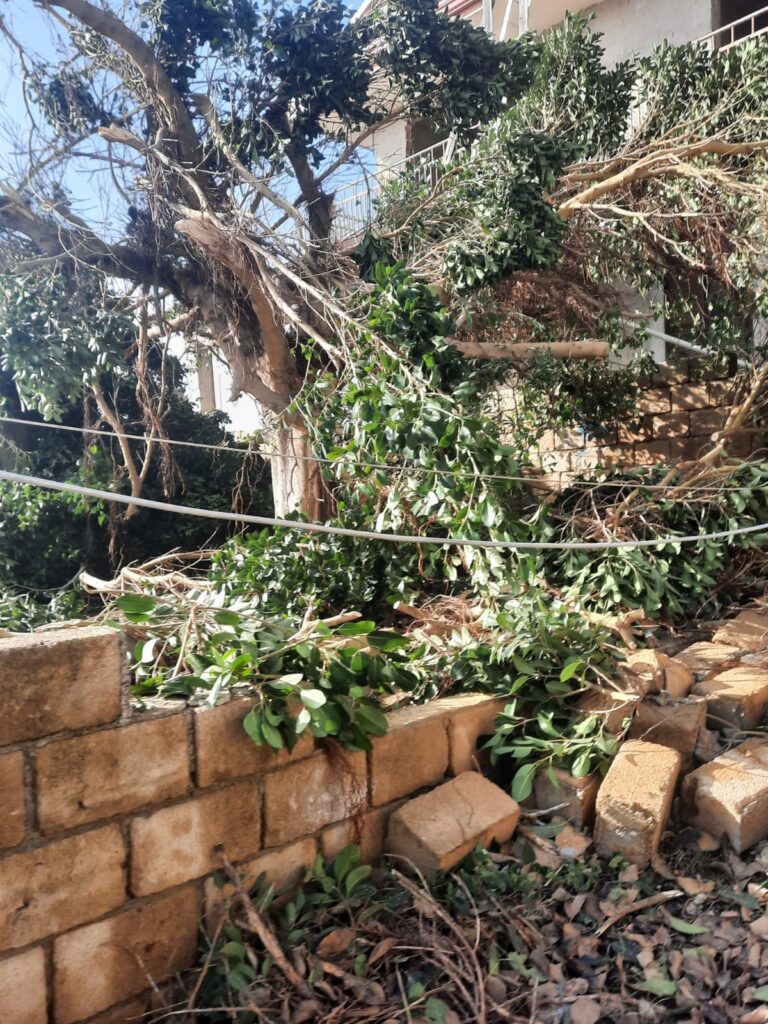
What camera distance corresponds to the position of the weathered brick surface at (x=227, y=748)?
2.13 meters

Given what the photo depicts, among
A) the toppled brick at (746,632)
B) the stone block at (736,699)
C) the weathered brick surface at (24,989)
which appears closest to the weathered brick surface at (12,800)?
the weathered brick surface at (24,989)

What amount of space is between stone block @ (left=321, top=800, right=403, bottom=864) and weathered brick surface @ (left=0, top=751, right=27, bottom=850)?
976 millimetres

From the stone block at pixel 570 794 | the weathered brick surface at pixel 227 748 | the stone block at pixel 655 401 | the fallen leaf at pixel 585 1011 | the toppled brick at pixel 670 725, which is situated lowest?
the fallen leaf at pixel 585 1011

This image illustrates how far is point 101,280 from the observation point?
5.49m

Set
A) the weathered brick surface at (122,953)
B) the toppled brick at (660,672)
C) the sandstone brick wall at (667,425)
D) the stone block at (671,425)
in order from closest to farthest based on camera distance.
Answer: the weathered brick surface at (122,953) → the toppled brick at (660,672) → the sandstone brick wall at (667,425) → the stone block at (671,425)

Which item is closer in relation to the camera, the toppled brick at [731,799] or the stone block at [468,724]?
the toppled brick at [731,799]

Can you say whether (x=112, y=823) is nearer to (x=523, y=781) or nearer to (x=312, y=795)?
(x=312, y=795)

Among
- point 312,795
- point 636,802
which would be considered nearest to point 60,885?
point 312,795

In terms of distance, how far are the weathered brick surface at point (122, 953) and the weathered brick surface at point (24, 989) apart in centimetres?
4

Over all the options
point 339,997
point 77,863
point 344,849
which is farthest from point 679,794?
point 77,863

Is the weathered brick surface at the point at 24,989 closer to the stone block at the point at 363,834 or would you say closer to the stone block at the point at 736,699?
the stone block at the point at 363,834

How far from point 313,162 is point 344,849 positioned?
491 centimetres

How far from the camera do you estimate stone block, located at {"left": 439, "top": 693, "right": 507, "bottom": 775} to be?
2824mm

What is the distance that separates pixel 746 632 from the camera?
4109 millimetres
